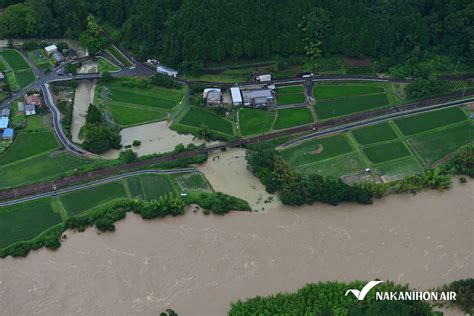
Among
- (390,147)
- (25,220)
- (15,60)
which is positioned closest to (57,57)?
(15,60)

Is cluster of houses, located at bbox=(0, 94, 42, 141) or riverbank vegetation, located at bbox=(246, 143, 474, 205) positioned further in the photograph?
cluster of houses, located at bbox=(0, 94, 42, 141)

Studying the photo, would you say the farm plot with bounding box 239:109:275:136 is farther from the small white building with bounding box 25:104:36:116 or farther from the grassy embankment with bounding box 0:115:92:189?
the small white building with bounding box 25:104:36:116

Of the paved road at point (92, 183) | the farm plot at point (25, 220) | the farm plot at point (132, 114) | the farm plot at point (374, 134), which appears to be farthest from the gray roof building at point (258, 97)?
the farm plot at point (25, 220)

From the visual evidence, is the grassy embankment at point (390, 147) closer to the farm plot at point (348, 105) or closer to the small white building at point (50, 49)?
the farm plot at point (348, 105)

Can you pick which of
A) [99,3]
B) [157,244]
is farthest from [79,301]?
[99,3]

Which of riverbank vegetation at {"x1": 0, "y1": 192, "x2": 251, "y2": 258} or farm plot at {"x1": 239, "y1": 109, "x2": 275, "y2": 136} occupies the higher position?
farm plot at {"x1": 239, "y1": 109, "x2": 275, "y2": 136}

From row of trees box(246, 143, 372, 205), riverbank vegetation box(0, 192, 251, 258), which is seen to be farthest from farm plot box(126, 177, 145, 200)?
row of trees box(246, 143, 372, 205)
